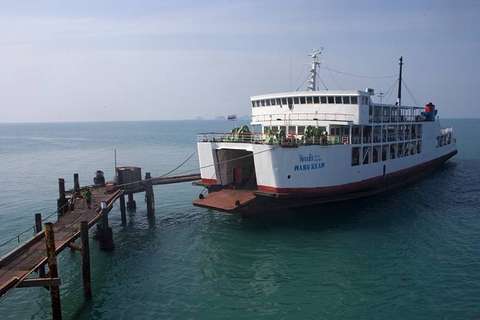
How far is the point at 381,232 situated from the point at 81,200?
64.9ft

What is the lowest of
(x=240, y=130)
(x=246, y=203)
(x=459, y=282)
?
(x=459, y=282)

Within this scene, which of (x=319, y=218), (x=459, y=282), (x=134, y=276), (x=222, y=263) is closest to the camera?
(x=459, y=282)

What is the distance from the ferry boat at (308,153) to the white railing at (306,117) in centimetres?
8

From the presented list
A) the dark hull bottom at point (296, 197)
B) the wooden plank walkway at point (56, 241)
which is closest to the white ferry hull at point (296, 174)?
the dark hull bottom at point (296, 197)

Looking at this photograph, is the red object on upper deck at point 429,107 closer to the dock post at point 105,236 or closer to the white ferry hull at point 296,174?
the white ferry hull at point 296,174

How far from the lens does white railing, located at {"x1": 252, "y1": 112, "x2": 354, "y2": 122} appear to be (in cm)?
3142

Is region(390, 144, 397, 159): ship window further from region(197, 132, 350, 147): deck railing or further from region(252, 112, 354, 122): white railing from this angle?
region(197, 132, 350, 147): deck railing

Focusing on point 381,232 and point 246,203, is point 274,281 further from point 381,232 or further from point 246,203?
point 381,232

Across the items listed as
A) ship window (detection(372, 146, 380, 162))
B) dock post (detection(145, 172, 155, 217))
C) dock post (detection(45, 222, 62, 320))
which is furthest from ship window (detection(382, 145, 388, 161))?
dock post (detection(45, 222, 62, 320))

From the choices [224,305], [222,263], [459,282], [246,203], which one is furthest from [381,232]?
[224,305]

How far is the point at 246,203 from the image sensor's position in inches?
1016

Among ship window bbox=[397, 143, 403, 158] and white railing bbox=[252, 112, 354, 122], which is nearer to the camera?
white railing bbox=[252, 112, 354, 122]

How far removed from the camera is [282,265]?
2094cm

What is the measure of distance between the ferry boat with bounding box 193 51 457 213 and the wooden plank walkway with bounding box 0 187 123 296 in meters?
7.06
